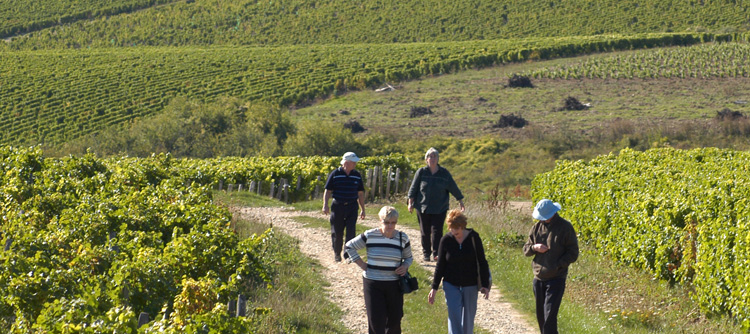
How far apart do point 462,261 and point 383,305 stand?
0.96m

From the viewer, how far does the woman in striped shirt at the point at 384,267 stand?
8.80 meters

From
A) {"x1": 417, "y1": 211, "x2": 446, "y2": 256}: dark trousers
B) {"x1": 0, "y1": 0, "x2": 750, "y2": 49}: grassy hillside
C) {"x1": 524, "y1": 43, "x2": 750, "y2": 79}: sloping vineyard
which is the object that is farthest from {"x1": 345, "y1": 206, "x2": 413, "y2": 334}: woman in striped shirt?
{"x1": 0, "y1": 0, "x2": 750, "y2": 49}: grassy hillside

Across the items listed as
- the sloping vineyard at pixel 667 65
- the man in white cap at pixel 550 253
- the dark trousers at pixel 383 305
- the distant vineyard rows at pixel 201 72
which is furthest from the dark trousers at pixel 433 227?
the sloping vineyard at pixel 667 65

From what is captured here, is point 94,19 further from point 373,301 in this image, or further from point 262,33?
point 373,301

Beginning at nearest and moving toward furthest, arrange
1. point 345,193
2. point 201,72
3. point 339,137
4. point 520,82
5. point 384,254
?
point 384,254 < point 345,193 < point 339,137 < point 520,82 < point 201,72

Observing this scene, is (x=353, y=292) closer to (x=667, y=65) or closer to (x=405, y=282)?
(x=405, y=282)

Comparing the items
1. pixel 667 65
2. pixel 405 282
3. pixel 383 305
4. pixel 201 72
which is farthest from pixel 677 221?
pixel 201 72

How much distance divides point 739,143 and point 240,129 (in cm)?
2910

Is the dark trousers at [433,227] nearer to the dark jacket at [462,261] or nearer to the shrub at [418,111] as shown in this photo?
the dark jacket at [462,261]

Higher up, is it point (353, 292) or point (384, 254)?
point (384, 254)

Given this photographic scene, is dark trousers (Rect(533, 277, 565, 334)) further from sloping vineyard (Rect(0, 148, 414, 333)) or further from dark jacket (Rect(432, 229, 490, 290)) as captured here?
sloping vineyard (Rect(0, 148, 414, 333))

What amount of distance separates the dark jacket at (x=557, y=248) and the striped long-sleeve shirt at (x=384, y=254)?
→ 5.17 ft

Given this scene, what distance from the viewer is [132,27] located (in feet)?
367

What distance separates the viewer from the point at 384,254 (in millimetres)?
8820
